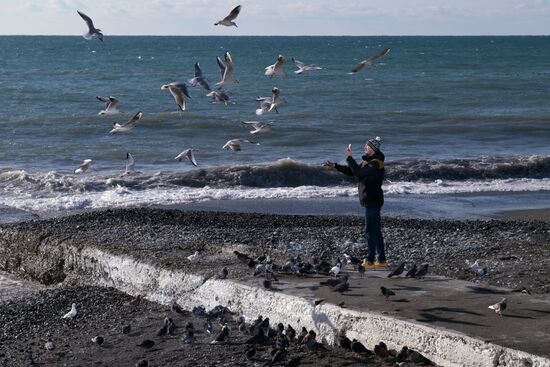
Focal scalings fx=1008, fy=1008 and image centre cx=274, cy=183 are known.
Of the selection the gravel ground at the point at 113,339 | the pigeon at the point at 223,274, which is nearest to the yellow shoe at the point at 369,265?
the pigeon at the point at 223,274

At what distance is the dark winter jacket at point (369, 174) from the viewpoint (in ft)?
34.7

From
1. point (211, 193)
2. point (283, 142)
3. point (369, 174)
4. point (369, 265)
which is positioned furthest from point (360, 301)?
point (283, 142)

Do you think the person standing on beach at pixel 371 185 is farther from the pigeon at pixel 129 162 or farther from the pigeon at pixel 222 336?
the pigeon at pixel 129 162

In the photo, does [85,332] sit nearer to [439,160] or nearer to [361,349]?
[361,349]

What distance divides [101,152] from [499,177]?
1064 centimetres

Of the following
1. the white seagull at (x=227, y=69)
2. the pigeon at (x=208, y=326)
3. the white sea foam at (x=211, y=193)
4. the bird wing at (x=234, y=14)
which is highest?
the bird wing at (x=234, y=14)

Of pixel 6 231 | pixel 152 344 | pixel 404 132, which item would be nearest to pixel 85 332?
pixel 152 344

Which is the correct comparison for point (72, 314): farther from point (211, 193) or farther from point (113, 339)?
point (211, 193)

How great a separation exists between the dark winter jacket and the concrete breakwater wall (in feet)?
5.87

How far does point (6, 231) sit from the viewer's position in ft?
46.0

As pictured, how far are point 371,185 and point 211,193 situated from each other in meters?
10.3

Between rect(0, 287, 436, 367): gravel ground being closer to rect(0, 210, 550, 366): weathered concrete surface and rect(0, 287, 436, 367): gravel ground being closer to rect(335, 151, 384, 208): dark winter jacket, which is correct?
rect(0, 210, 550, 366): weathered concrete surface

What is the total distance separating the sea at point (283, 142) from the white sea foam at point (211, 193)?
4cm

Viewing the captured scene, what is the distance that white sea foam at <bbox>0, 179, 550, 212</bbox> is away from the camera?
19.5 meters
